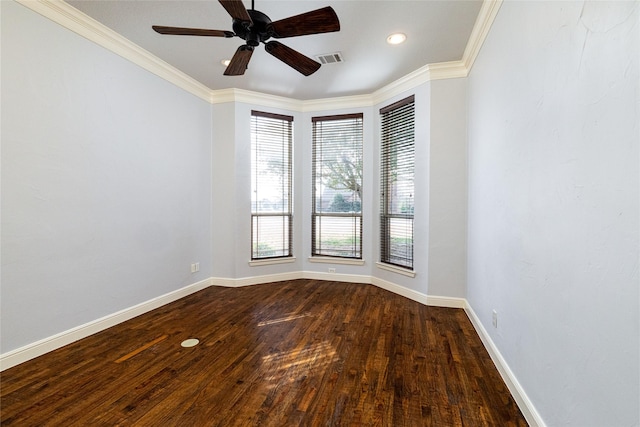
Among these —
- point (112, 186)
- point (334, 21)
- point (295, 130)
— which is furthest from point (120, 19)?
point (295, 130)

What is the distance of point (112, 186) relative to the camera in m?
2.82

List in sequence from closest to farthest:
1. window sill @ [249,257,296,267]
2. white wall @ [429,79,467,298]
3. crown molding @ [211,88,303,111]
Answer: white wall @ [429,79,467,298]
crown molding @ [211,88,303,111]
window sill @ [249,257,296,267]

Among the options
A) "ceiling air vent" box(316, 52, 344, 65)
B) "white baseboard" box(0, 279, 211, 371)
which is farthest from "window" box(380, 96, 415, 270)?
"white baseboard" box(0, 279, 211, 371)

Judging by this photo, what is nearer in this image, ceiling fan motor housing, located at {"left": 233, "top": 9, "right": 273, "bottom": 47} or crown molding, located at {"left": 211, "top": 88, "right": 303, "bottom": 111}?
ceiling fan motor housing, located at {"left": 233, "top": 9, "right": 273, "bottom": 47}

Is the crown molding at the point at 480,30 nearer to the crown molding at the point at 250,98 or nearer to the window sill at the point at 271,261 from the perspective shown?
the crown molding at the point at 250,98

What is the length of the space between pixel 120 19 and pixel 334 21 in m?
2.05

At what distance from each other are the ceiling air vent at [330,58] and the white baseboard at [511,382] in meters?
3.05

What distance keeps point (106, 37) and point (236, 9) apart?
184 cm

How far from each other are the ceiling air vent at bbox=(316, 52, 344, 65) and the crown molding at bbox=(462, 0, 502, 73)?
1.30 meters

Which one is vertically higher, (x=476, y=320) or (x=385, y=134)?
(x=385, y=134)

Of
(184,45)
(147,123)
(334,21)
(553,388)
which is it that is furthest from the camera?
(147,123)

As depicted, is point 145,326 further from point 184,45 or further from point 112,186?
point 184,45

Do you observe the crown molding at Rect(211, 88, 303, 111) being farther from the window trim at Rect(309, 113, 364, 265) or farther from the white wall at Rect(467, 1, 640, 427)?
the white wall at Rect(467, 1, 640, 427)

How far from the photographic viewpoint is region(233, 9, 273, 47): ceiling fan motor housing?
76.4 inches
